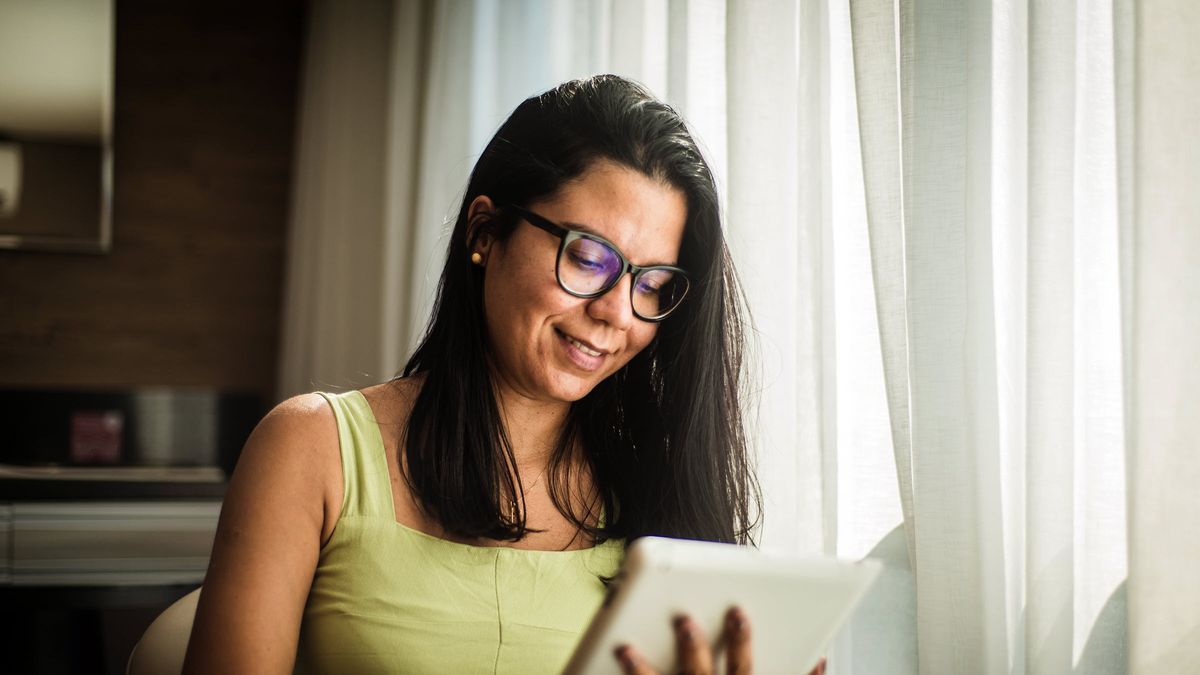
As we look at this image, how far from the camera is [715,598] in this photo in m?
0.84

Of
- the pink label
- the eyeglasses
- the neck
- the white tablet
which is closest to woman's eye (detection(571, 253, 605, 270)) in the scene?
the eyeglasses

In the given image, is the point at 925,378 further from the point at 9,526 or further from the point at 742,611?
the point at 9,526

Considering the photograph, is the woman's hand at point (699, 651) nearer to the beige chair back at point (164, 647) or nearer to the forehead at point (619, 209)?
the forehead at point (619, 209)

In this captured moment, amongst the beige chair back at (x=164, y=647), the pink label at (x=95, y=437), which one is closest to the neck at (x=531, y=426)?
the beige chair back at (x=164, y=647)

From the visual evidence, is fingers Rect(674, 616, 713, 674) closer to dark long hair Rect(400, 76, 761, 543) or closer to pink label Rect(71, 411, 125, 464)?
dark long hair Rect(400, 76, 761, 543)

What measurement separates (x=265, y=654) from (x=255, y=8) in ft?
8.69

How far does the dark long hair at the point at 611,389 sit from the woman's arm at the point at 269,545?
119 millimetres

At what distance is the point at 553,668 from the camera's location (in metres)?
1.19

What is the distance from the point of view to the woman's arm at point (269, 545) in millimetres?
1050

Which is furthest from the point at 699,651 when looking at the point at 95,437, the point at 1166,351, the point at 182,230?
the point at 182,230

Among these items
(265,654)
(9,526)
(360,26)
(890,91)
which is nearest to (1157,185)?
(890,91)

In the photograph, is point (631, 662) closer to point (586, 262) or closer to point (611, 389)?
point (586, 262)

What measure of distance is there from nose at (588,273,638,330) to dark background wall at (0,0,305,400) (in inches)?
89.8

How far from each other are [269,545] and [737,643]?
0.50 meters
